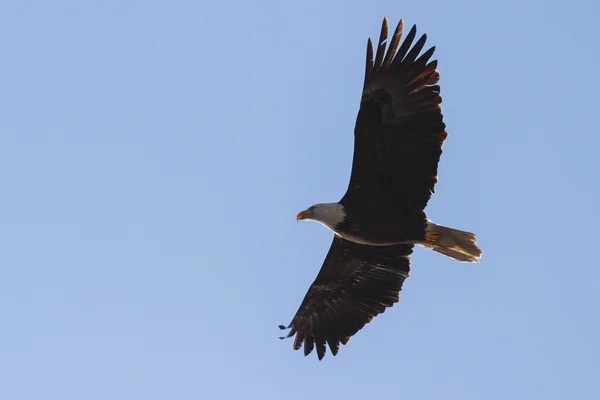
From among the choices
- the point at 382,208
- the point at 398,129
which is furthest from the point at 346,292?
the point at 398,129

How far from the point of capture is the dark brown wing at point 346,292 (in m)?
14.7

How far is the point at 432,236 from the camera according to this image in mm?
13742

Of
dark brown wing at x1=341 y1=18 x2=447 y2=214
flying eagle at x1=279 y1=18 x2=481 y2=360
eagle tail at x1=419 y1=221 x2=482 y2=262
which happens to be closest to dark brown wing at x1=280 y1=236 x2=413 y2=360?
flying eagle at x1=279 y1=18 x2=481 y2=360

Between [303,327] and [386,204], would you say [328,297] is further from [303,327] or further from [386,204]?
[386,204]

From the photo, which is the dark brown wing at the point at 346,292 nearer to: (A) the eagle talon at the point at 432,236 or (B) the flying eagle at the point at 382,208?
(B) the flying eagle at the point at 382,208

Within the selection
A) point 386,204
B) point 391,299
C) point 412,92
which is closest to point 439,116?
point 412,92

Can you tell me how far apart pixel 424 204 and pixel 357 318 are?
88.8 inches

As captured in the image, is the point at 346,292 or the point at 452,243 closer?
the point at 452,243

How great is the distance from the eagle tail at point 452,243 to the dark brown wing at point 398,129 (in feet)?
1.44

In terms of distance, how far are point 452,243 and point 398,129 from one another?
1.73m

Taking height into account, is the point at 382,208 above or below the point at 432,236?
above

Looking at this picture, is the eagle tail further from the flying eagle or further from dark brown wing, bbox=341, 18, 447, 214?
dark brown wing, bbox=341, 18, 447, 214

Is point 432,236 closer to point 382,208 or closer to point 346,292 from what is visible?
point 382,208

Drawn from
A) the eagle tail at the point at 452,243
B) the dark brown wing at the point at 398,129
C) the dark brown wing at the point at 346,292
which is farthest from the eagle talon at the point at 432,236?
the dark brown wing at the point at 346,292
